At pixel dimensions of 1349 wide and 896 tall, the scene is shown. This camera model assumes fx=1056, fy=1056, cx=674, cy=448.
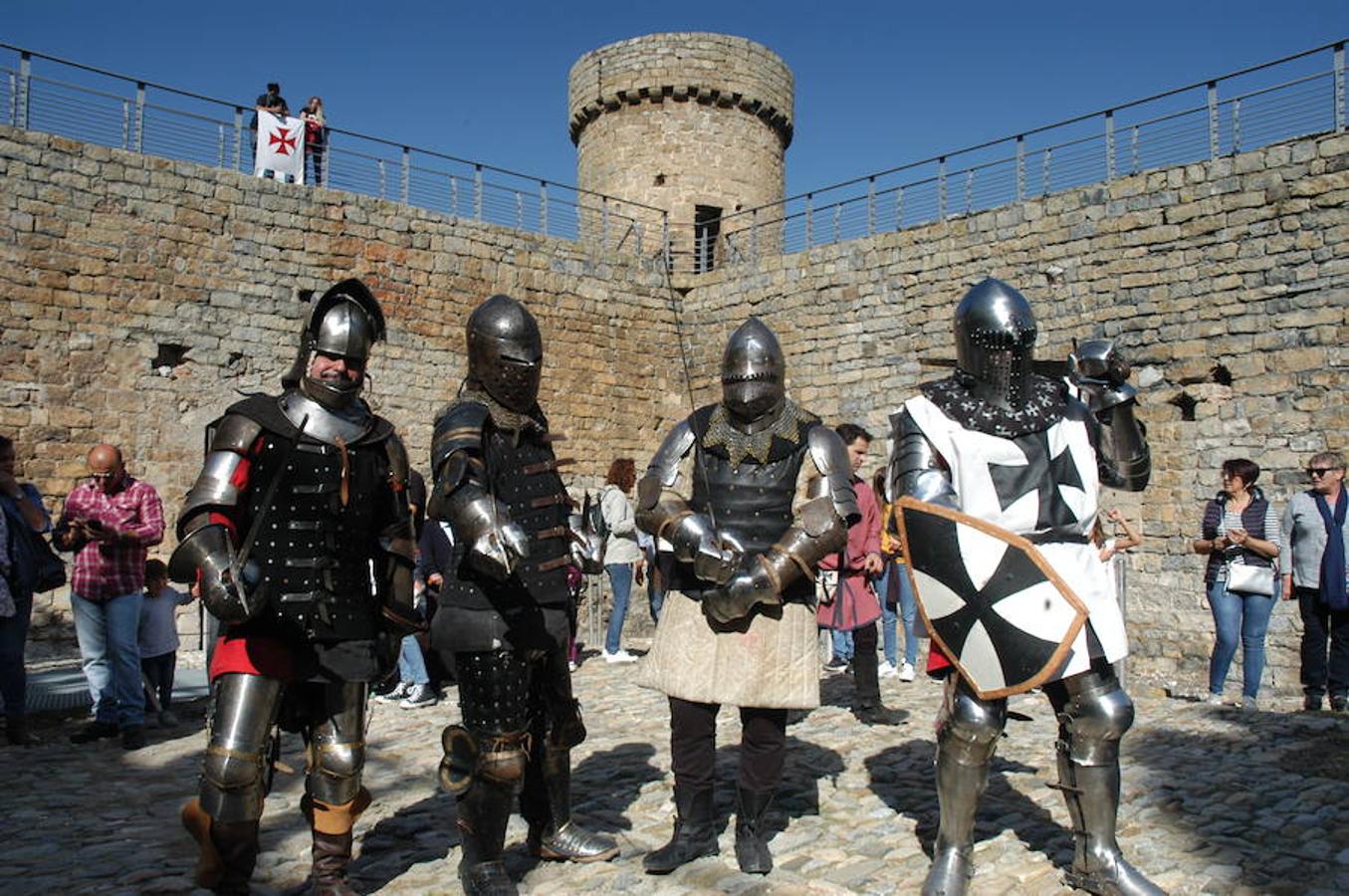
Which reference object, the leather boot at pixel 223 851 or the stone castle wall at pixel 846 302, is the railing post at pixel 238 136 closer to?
the stone castle wall at pixel 846 302

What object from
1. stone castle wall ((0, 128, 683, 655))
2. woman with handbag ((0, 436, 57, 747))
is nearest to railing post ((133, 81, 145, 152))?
stone castle wall ((0, 128, 683, 655))

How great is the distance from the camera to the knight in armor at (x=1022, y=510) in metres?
3.15

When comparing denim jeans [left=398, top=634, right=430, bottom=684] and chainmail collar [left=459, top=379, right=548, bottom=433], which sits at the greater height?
chainmail collar [left=459, top=379, right=548, bottom=433]

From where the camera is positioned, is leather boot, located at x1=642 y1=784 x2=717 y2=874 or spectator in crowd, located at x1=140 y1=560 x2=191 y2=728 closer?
leather boot, located at x1=642 y1=784 x2=717 y2=874

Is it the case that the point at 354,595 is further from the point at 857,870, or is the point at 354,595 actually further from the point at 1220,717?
the point at 1220,717

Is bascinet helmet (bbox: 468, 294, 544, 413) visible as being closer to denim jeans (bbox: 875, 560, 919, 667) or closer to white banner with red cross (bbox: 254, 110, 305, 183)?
denim jeans (bbox: 875, 560, 919, 667)

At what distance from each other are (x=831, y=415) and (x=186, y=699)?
8.75 m

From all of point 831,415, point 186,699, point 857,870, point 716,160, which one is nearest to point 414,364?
point 831,415

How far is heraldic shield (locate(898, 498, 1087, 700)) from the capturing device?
305 cm

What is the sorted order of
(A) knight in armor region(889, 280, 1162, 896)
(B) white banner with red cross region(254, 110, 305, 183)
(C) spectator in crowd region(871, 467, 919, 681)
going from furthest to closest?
(B) white banner with red cross region(254, 110, 305, 183)
(C) spectator in crowd region(871, 467, 919, 681)
(A) knight in armor region(889, 280, 1162, 896)

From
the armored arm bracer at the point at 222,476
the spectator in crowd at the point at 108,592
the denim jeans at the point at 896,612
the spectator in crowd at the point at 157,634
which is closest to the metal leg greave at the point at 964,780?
the armored arm bracer at the point at 222,476

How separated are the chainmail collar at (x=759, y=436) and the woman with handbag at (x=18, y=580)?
4.25 m

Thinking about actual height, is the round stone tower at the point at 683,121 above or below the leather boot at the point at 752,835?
above

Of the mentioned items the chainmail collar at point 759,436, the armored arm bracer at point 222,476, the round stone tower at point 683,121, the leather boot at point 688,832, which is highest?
the round stone tower at point 683,121
